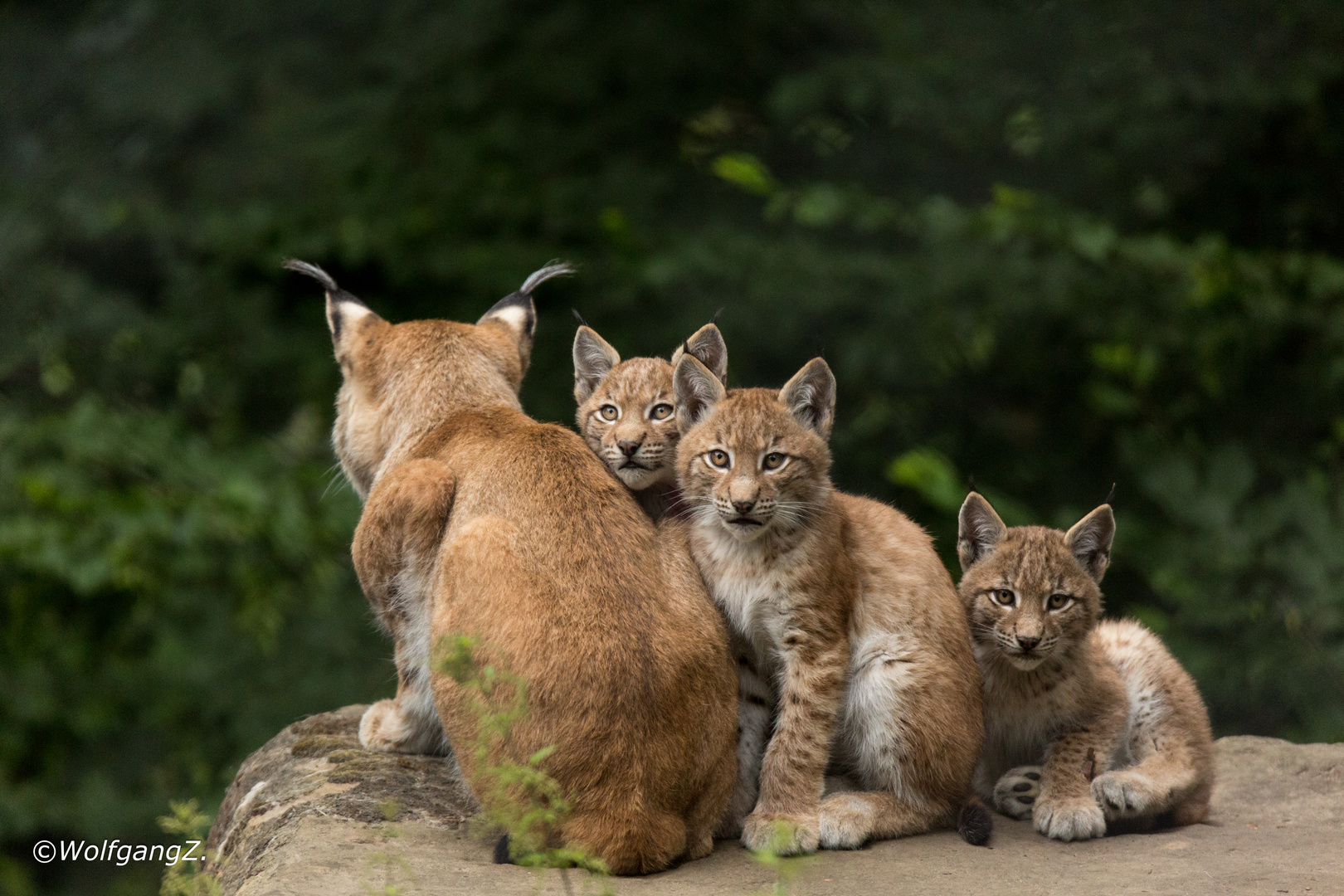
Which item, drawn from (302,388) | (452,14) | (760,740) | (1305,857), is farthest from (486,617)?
(452,14)

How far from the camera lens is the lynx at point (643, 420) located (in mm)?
5164

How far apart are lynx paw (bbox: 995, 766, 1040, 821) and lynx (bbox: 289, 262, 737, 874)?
1314 mm

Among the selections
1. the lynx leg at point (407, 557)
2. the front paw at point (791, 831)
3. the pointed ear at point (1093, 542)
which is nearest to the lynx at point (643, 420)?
the lynx leg at point (407, 557)

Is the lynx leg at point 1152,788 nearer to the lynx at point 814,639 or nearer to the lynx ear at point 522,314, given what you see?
the lynx at point 814,639

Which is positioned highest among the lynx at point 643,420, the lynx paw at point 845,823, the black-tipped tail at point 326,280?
the black-tipped tail at point 326,280

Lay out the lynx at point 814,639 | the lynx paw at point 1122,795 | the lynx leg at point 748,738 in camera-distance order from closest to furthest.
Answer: the lynx at point 814,639 → the lynx leg at point 748,738 → the lynx paw at point 1122,795

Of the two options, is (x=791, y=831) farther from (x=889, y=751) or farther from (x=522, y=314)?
(x=522, y=314)


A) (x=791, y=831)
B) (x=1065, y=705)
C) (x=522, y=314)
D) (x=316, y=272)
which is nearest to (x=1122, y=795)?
(x=1065, y=705)

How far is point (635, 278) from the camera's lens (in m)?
9.59

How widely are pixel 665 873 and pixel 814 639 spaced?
93cm

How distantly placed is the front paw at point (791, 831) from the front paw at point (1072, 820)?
36.8 inches

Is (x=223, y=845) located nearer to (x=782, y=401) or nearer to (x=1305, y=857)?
(x=782, y=401)

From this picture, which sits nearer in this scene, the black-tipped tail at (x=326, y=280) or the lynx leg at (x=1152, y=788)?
the lynx leg at (x=1152, y=788)

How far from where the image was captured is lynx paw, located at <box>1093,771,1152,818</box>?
5125 millimetres
